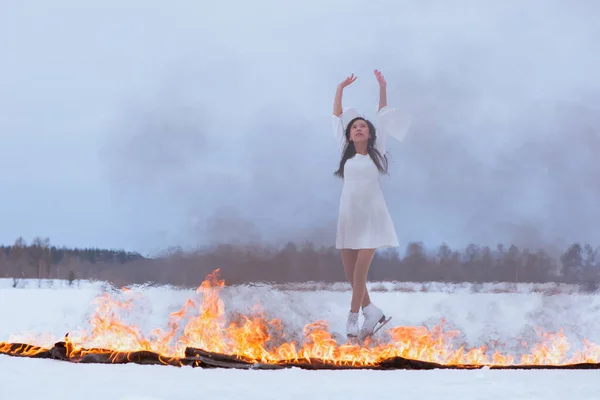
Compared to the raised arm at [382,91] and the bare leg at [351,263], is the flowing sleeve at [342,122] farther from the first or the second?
the bare leg at [351,263]

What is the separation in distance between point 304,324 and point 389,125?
210cm

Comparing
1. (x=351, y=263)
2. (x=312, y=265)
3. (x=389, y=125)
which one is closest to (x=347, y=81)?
(x=389, y=125)

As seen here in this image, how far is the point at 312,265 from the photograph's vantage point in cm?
639

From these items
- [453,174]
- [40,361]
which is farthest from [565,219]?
[40,361]

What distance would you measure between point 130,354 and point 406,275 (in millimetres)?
2816

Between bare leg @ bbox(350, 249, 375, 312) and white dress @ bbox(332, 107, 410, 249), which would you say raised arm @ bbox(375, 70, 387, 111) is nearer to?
white dress @ bbox(332, 107, 410, 249)

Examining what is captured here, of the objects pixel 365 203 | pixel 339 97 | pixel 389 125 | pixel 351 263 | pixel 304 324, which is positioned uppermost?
pixel 339 97

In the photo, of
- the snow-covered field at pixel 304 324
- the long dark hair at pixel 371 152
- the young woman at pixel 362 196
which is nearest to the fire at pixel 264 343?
the snow-covered field at pixel 304 324

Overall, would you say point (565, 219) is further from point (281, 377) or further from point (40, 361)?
point (40, 361)

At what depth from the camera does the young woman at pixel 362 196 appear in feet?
19.2

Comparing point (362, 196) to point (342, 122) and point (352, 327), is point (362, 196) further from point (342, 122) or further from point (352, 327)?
point (352, 327)

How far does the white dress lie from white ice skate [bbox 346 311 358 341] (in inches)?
25.5

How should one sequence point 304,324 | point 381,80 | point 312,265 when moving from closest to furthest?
1. point 381,80
2. point 304,324
3. point 312,265

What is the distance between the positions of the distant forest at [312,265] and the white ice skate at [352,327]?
1.41ft
